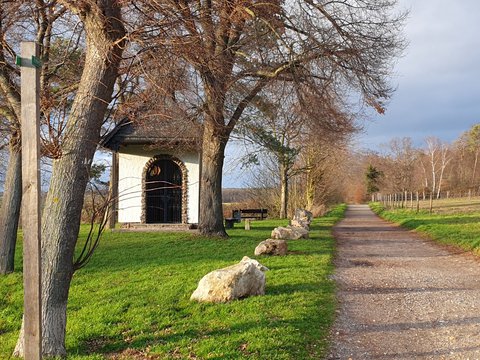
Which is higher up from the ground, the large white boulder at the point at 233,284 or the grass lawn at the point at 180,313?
the large white boulder at the point at 233,284

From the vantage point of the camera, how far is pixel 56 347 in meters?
4.92

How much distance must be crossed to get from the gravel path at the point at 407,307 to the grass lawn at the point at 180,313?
14.0 inches

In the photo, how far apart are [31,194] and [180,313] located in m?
3.14

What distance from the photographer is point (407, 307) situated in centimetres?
715

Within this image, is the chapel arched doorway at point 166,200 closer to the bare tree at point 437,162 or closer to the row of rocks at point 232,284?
the row of rocks at point 232,284

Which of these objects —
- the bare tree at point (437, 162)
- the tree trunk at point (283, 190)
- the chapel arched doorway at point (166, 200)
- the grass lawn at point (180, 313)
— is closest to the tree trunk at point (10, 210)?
the grass lawn at point (180, 313)

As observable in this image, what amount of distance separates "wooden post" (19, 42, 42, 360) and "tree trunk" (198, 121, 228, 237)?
11728 millimetres

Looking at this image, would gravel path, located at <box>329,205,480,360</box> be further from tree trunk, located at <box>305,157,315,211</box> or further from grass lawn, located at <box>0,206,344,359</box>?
tree trunk, located at <box>305,157,315,211</box>

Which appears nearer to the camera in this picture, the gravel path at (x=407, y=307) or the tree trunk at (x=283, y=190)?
the gravel path at (x=407, y=307)

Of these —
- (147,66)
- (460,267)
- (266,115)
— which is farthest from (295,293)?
(266,115)

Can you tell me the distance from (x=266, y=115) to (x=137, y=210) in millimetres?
6785

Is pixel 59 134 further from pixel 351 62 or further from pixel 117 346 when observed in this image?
pixel 351 62

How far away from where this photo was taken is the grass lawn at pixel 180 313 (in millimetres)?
5176

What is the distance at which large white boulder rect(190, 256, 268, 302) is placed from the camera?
7055 millimetres
